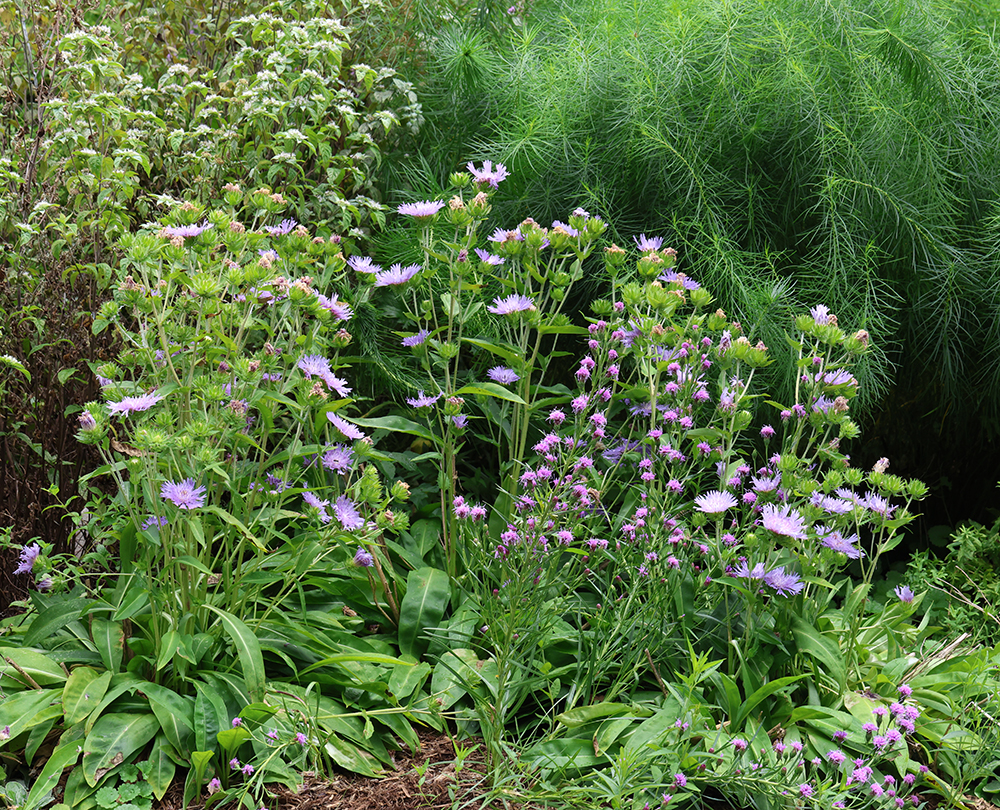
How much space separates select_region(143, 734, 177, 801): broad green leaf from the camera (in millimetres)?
1862

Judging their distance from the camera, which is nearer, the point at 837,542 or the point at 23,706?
the point at 23,706

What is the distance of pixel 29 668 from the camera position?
6.68 ft

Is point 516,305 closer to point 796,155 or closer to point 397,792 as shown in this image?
point 397,792

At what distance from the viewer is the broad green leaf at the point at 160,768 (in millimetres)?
1862

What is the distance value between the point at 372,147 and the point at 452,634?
5.83ft

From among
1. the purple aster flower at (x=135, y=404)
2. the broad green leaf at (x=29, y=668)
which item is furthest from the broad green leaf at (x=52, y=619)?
the purple aster flower at (x=135, y=404)

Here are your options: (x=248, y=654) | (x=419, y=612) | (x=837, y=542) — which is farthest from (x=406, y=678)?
(x=837, y=542)

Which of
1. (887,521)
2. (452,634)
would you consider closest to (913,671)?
(887,521)

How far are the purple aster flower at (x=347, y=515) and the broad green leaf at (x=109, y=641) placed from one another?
560 mm

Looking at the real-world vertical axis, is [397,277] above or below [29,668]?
above

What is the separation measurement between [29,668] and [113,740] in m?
0.31

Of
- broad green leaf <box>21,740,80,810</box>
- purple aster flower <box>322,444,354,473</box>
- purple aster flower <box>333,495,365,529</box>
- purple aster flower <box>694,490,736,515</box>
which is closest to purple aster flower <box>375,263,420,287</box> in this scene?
purple aster flower <box>322,444,354,473</box>

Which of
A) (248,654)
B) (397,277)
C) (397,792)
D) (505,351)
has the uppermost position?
(397,277)

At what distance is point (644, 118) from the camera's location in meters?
3.08
